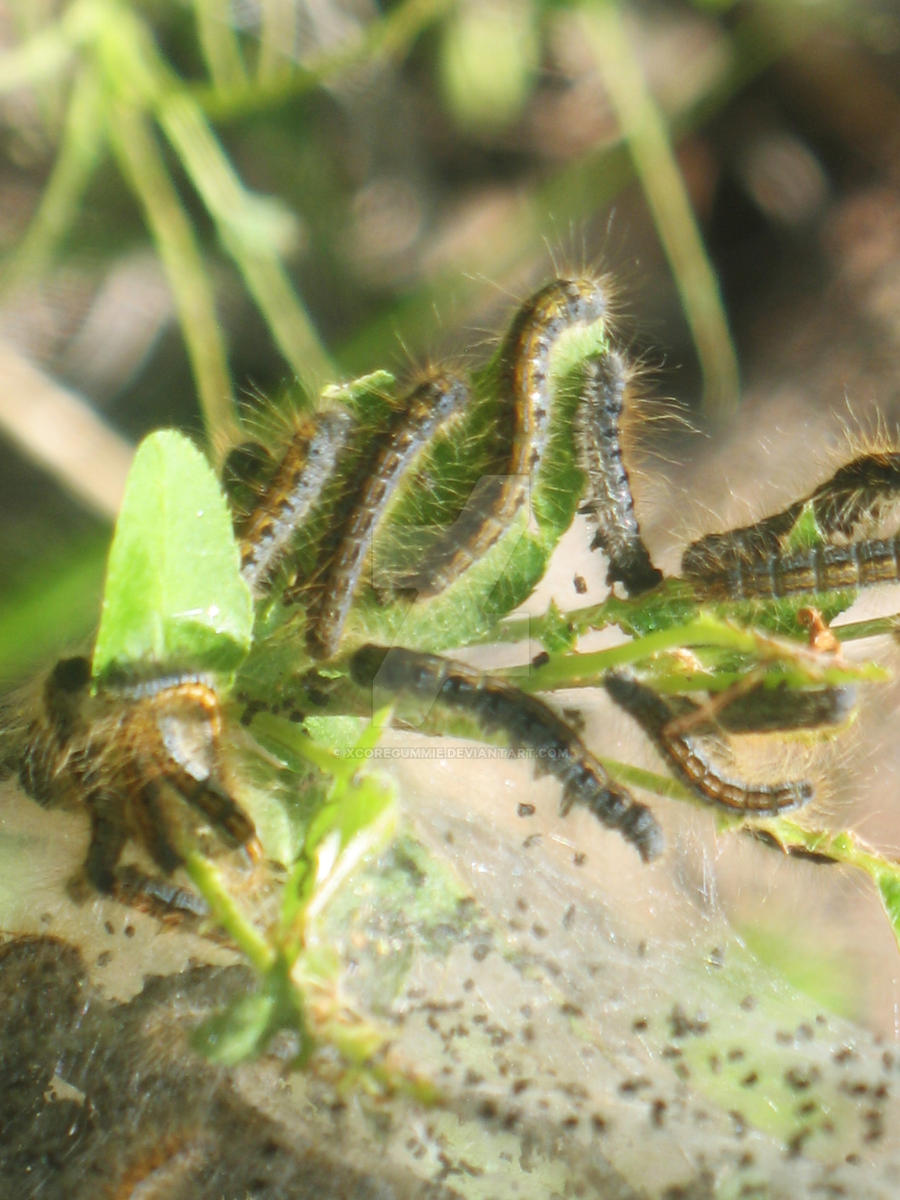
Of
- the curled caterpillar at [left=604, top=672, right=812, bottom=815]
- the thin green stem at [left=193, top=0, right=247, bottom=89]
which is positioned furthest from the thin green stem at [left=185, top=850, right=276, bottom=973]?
the thin green stem at [left=193, top=0, right=247, bottom=89]

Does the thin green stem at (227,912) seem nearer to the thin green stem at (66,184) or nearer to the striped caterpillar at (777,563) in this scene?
the striped caterpillar at (777,563)

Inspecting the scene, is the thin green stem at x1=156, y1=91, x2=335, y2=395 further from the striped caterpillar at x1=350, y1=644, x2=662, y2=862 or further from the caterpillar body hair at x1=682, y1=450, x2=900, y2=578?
the striped caterpillar at x1=350, y1=644, x2=662, y2=862

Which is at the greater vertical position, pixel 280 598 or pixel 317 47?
pixel 317 47

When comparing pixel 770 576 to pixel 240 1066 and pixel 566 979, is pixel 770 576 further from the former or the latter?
pixel 240 1066

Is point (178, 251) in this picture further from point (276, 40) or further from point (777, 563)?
point (777, 563)

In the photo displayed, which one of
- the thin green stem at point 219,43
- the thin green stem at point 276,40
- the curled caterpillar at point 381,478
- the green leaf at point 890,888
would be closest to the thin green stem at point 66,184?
the thin green stem at point 219,43


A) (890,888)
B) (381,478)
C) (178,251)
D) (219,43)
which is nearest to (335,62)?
(219,43)

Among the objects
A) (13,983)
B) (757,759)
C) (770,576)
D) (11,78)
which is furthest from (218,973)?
(11,78)
